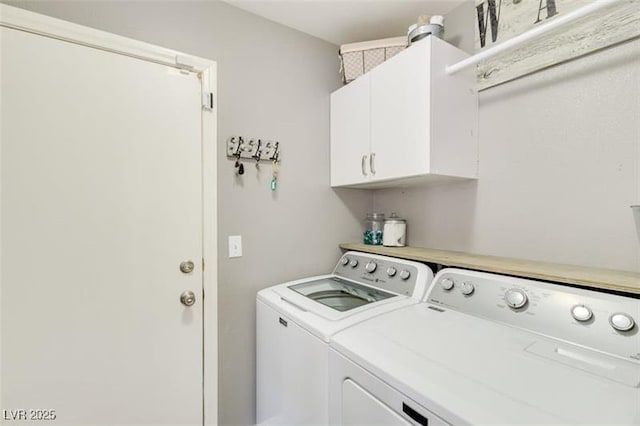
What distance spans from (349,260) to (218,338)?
89 cm

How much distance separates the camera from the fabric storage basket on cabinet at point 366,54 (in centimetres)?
165

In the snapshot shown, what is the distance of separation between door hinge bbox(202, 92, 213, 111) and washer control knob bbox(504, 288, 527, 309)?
1.61 meters

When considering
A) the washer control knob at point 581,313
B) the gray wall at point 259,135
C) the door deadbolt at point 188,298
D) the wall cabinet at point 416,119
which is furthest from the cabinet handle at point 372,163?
the door deadbolt at point 188,298

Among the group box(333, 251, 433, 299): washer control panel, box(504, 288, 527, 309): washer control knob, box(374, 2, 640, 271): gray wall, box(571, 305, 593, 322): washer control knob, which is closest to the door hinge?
box(333, 251, 433, 299): washer control panel

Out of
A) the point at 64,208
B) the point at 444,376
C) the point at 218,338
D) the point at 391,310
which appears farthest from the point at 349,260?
the point at 64,208

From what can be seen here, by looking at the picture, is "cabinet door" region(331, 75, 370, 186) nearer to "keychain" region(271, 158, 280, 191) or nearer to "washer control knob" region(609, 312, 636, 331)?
"keychain" region(271, 158, 280, 191)

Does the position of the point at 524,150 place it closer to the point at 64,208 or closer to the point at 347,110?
the point at 347,110

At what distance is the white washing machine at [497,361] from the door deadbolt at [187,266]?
0.85 metres

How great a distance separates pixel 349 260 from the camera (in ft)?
6.04

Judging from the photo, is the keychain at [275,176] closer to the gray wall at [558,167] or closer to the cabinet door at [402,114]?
the cabinet door at [402,114]

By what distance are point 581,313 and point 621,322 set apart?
87 mm

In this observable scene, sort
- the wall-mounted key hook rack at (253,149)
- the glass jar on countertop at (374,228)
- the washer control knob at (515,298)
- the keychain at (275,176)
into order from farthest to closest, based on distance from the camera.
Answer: the glass jar on countertop at (374,228), the keychain at (275,176), the wall-mounted key hook rack at (253,149), the washer control knob at (515,298)

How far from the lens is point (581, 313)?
0.89 m

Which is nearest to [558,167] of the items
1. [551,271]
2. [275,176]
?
[551,271]
